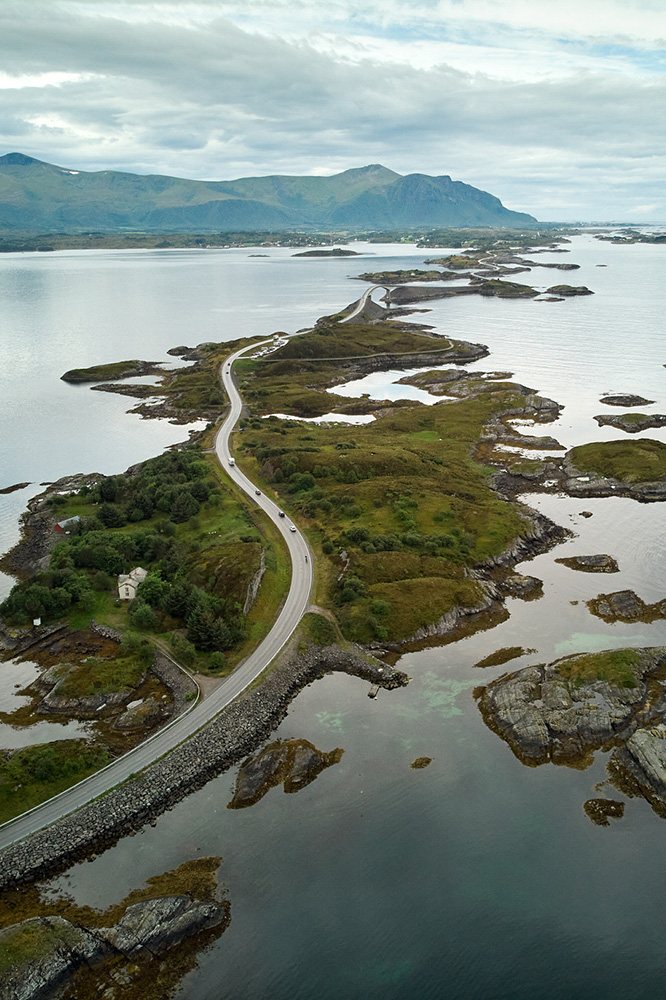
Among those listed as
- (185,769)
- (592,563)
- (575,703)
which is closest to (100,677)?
(185,769)

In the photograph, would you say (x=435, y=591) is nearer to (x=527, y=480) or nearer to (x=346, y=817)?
(x=346, y=817)

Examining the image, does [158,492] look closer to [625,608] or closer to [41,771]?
[41,771]

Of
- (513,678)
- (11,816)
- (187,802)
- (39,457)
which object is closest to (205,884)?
(187,802)

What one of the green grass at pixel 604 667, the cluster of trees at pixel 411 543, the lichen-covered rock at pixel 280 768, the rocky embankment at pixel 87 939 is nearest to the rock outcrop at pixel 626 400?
the cluster of trees at pixel 411 543

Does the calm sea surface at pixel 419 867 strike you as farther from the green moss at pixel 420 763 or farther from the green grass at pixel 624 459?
the green grass at pixel 624 459

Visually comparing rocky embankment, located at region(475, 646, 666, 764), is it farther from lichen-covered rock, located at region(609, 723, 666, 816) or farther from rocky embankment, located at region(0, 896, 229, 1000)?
rocky embankment, located at region(0, 896, 229, 1000)
